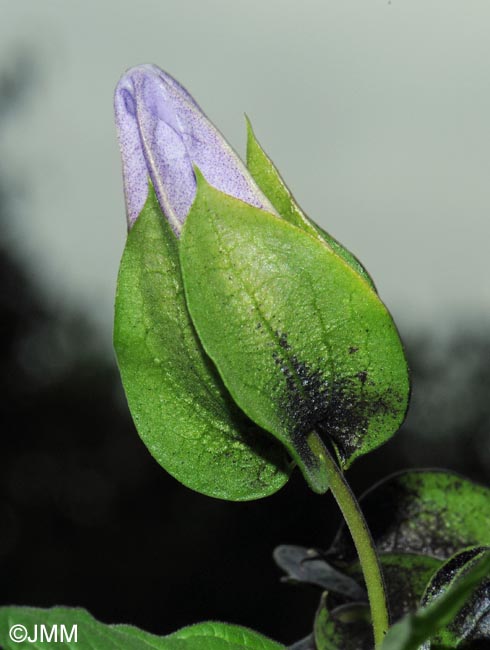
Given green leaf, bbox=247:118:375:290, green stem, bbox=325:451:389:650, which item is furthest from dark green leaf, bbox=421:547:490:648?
green leaf, bbox=247:118:375:290

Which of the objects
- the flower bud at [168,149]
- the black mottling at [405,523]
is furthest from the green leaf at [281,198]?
the black mottling at [405,523]

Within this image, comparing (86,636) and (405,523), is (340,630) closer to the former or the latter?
(405,523)

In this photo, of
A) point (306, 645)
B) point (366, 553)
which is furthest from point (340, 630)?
point (366, 553)

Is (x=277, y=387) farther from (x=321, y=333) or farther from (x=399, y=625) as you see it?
(x=399, y=625)

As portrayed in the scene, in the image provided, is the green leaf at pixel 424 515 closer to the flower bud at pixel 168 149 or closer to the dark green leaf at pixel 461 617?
the dark green leaf at pixel 461 617

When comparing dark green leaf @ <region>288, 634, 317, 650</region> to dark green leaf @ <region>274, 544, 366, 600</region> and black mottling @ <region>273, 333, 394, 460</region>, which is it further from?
black mottling @ <region>273, 333, 394, 460</region>

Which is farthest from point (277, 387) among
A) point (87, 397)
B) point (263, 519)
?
point (87, 397)
